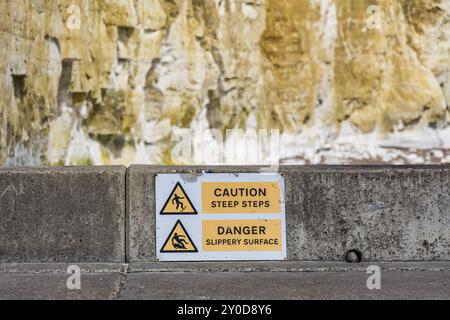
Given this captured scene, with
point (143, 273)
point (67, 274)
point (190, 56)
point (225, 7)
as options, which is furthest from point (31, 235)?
point (225, 7)

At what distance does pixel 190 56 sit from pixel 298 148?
5.56m

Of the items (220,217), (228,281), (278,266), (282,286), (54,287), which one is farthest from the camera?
(220,217)

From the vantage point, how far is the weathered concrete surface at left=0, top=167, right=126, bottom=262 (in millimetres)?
6066

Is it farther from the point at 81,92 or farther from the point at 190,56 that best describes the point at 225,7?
the point at 81,92

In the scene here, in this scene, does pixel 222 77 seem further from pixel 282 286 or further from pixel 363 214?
pixel 282 286

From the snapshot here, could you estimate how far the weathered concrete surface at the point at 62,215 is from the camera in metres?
6.07

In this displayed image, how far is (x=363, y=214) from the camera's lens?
20.3 ft

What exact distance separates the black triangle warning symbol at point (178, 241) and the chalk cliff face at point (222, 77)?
18.8 feet

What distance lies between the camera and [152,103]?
19.6m

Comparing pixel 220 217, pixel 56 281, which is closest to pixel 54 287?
pixel 56 281

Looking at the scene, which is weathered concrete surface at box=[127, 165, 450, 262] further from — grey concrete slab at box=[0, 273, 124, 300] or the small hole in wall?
grey concrete slab at box=[0, 273, 124, 300]

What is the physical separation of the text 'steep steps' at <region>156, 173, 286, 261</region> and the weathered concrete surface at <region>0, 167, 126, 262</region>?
32cm

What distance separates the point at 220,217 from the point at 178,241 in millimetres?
334

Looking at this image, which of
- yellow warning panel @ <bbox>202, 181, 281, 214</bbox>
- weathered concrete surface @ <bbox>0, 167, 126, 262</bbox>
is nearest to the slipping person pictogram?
yellow warning panel @ <bbox>202, 181, 281, 214</bbox>
